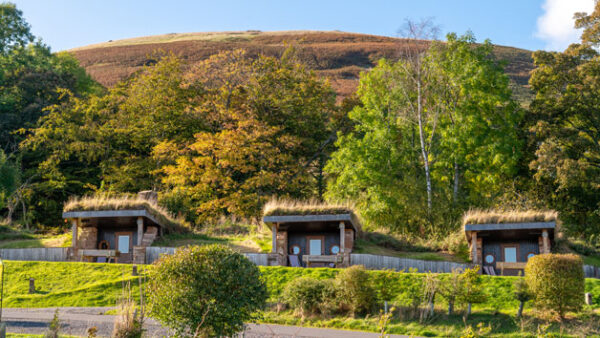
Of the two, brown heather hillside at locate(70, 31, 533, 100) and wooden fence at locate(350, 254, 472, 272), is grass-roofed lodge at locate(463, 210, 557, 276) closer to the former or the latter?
wooden fence at locate(350, 254, 472, 272)

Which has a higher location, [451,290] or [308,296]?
[451,290]

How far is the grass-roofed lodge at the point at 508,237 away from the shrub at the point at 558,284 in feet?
24.3

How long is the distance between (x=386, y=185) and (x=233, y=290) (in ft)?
85.6

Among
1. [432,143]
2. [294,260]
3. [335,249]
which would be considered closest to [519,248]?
[335,249]

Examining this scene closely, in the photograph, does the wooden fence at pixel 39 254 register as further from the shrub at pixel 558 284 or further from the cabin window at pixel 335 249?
the shrub at pixel 558 284

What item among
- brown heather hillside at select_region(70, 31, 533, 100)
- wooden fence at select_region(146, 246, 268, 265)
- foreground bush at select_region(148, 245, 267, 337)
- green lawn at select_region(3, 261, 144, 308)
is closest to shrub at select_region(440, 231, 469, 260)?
wooden fence at select_region(146, 246, 268, 265)

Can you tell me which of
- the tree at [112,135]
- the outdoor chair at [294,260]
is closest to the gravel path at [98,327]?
the outdoor chair at [294,260]

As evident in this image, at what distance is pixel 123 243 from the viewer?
31984mm

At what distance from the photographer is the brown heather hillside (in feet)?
299

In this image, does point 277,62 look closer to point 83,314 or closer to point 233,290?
point 83,314

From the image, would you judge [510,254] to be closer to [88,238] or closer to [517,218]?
[517,218]

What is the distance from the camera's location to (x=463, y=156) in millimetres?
38938

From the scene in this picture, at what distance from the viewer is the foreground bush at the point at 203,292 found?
44.6 feet

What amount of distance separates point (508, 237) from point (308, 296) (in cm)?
1271
